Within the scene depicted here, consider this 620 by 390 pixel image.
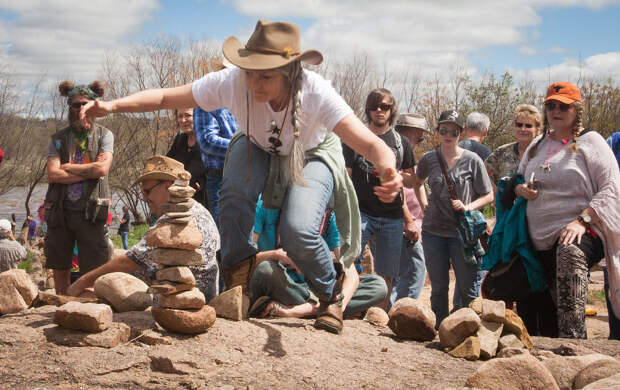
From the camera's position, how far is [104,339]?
10.9 ft

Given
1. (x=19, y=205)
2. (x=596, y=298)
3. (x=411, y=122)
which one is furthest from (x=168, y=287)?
(x=19, y=205)

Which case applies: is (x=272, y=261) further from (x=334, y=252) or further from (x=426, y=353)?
(x=426, y=353)

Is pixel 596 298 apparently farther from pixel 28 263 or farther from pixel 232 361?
pixel 28 263

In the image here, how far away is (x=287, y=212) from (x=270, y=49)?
0.97 meters

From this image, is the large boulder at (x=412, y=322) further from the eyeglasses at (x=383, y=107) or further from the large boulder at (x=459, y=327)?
the eyeglasses at (x=383, y=107)

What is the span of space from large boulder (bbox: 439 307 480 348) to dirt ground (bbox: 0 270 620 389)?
12 cm

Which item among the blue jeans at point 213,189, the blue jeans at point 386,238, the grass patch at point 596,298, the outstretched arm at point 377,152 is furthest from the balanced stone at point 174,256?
the grass patch at point 596,298

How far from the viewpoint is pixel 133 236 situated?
20250mm

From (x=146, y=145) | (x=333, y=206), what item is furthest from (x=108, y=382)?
(x=146, y=145)

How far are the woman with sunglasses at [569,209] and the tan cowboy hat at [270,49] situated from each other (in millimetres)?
2210

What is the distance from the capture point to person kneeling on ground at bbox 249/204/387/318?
447cm

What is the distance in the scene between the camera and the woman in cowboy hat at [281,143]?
11.3 ft

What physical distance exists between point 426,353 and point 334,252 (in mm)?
1050

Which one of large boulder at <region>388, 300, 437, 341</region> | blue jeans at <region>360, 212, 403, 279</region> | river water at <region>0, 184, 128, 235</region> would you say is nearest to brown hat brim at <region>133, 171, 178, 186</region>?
large boulder at <region>388, 300, 437, 341</region>
